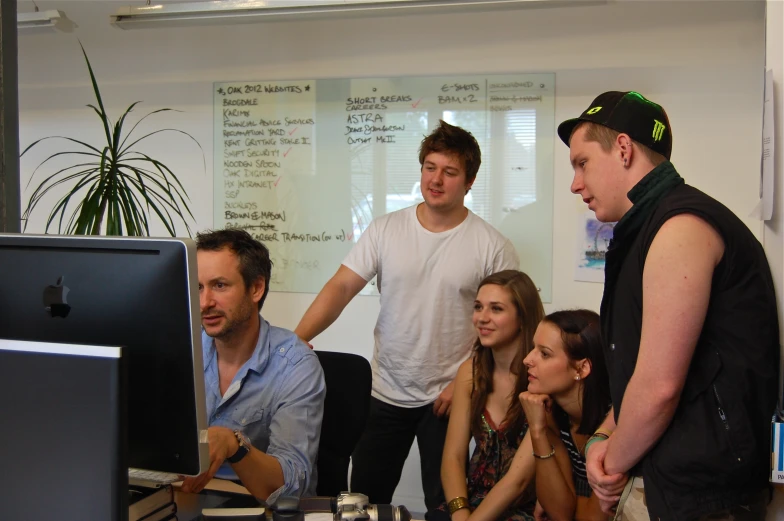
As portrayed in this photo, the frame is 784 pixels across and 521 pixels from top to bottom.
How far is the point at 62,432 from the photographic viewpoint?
32.7 inches

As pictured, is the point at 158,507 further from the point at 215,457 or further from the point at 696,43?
the point at 696,43

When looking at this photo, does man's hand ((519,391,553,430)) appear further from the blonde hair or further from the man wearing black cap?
the blonde hair

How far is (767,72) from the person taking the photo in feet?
5.03

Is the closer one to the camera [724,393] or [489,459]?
[724,393]

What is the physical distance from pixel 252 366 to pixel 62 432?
32.1 inches

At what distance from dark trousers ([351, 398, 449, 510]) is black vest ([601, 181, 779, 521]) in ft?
4.17

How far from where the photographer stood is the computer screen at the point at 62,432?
810 mm

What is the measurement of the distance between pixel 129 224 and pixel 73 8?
1.91 meters

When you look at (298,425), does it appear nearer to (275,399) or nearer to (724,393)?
(275,399)

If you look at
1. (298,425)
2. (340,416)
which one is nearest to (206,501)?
(298,425)

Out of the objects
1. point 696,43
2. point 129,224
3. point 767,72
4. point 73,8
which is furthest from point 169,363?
point 73,8

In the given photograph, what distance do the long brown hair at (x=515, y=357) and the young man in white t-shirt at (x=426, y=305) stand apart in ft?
0.93

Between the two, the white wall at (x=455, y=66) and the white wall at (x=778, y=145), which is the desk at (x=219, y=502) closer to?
the white wall at (x=778, y=145)

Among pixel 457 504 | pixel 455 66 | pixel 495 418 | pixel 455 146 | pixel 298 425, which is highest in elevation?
pixel 455 66
